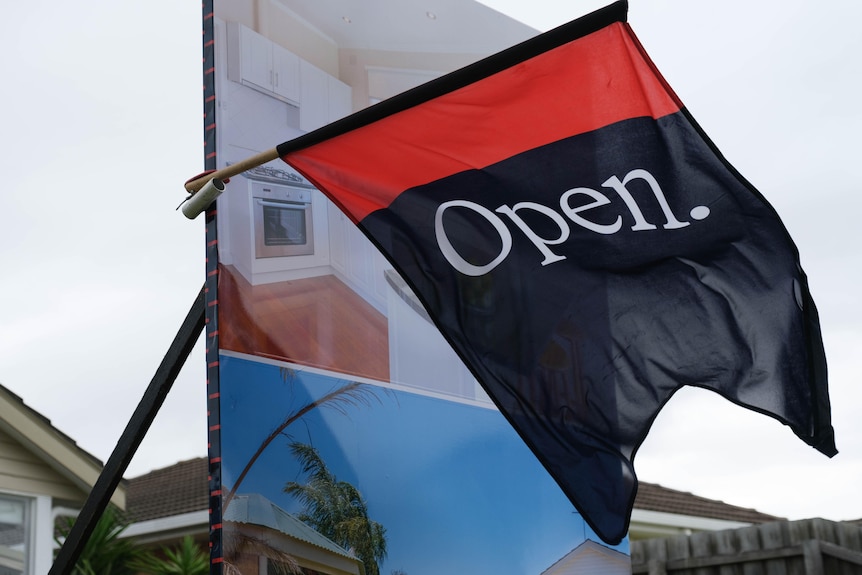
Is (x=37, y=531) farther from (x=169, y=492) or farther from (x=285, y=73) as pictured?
(x=169, y=492)

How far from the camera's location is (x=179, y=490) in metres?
18.3

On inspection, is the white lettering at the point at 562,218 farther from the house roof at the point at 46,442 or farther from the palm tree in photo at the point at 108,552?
the palm tree in photo at the point at 108,552

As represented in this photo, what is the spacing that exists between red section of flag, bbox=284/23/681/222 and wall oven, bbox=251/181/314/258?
516 millimetres

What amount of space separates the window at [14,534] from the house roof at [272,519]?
6.19m

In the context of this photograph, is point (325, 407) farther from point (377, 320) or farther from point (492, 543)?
point (492, 543)

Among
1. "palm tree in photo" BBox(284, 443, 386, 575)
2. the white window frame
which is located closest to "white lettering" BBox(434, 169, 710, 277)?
"palm tree in photo" BBox(284, 443, 386, 575)

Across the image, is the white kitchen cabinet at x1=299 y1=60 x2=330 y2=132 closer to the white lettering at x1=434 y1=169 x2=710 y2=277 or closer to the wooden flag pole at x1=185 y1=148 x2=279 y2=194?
the wooden flag pole at x1=185 y1=148 x2=279 y2=194

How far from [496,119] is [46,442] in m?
7.89

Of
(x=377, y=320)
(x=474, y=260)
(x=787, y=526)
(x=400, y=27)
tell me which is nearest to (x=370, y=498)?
(x=377, y=320)

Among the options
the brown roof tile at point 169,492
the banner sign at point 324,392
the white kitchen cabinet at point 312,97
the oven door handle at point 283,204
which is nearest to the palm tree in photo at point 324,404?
the banner sign at point 324,392

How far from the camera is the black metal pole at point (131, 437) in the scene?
4219 mm

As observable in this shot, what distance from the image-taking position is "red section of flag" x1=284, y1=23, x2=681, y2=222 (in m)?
3.56

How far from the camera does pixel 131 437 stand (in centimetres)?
428

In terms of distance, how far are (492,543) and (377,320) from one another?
1089mm
